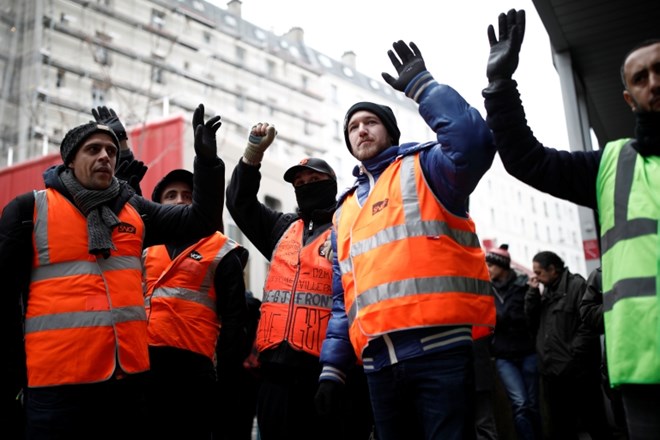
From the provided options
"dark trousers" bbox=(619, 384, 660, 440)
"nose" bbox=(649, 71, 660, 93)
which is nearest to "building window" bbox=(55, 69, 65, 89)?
"nose" bbox=(649, 71, 660, 93)

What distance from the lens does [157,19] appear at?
40.5 m

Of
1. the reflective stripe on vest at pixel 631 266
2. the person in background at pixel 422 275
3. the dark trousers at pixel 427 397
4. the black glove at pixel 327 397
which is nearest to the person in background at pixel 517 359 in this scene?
the black glove at pixel 327 397

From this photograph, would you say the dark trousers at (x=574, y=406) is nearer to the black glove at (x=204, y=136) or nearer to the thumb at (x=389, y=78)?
the thumb at (x=389, y=78)

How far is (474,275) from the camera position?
2.84 m

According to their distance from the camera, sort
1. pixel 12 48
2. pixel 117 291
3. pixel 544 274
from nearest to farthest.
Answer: pixel 117 291 → pixel 544 274 → pixel 12 48

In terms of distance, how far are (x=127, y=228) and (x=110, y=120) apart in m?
1.96

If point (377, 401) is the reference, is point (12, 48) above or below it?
above

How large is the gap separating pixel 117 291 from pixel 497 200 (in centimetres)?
5507

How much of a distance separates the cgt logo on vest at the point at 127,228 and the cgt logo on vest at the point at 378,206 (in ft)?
4.23

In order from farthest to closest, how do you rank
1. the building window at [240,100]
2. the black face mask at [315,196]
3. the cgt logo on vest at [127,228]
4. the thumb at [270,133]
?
the building window at [240,100] < the black face mask at [315,196] < the thumb at [270,133] < the cgt logo on vest at [127,228]

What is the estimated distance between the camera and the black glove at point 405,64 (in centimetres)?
303

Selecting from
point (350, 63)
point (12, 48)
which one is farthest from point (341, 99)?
point (12, 48)

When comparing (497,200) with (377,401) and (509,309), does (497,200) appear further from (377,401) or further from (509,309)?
(377,401)

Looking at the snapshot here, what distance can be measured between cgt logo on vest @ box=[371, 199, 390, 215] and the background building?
10.4 metres
